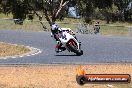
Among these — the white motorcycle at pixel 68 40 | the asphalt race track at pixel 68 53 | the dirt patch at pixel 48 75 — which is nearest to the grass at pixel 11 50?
the asphalt race track at pixel 68 53

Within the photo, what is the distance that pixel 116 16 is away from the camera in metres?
69.2

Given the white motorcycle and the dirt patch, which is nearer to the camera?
the white motorcycle

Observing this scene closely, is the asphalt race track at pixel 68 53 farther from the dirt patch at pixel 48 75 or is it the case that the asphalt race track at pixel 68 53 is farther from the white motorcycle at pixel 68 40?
the white motorcycle at pixel 68 40

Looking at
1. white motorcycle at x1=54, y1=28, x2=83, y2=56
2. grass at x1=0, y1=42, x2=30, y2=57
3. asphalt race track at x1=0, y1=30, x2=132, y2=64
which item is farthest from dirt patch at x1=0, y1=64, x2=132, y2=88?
grass at x1=0, y1=42, x2=30, y2=57

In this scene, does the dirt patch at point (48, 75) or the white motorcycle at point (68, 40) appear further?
the dirt patch at point (48, 75)

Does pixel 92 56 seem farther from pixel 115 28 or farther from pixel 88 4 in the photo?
pixel 88 4

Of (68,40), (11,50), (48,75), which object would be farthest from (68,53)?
→ (68,40)

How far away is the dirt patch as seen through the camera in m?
15.8

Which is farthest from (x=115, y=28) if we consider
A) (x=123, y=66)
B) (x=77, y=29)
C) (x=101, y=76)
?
(x=101, y=76)

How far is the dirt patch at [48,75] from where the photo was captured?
15766mm

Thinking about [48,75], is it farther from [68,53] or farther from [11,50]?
[11,50]

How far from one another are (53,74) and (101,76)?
734 centimetres

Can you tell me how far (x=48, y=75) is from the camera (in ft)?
56.3

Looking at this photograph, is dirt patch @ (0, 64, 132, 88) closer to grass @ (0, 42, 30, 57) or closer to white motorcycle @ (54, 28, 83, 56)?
white motorcycle @ (54, 28, 83, 56)
